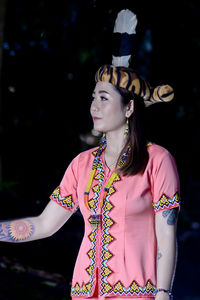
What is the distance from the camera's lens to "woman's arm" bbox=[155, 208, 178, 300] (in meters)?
1.98

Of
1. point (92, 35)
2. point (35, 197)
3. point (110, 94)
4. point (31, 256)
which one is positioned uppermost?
point (92, 35)

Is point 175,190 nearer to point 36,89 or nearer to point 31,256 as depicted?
point 31,256

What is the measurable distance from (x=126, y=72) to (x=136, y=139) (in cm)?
37

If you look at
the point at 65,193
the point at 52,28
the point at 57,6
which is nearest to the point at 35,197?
the point at 52,28

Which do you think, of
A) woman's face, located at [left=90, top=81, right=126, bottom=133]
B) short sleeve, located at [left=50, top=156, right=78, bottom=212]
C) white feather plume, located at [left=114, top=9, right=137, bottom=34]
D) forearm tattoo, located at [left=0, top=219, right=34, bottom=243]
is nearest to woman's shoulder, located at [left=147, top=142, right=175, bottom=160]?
woman's face, located at [left=90, top=81, right=126, bottom=133]

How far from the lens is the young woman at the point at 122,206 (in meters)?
2.03

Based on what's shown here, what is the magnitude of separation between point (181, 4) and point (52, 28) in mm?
1640

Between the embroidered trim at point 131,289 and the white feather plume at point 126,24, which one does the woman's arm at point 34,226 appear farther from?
the white feather plume at point 126,24

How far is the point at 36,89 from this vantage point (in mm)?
5930

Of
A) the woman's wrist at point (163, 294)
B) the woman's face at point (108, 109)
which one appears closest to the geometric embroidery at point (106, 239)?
the woman's wrist at point (163, 294)

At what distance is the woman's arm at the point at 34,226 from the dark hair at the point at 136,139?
18.8 inches

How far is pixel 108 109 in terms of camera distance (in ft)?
7.38

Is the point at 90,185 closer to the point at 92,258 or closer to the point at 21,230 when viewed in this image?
the point at 92,258

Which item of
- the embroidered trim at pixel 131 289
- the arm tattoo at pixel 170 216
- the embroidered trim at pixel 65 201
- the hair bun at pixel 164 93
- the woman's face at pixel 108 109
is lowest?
the embroidered trim at pixel 131 289
